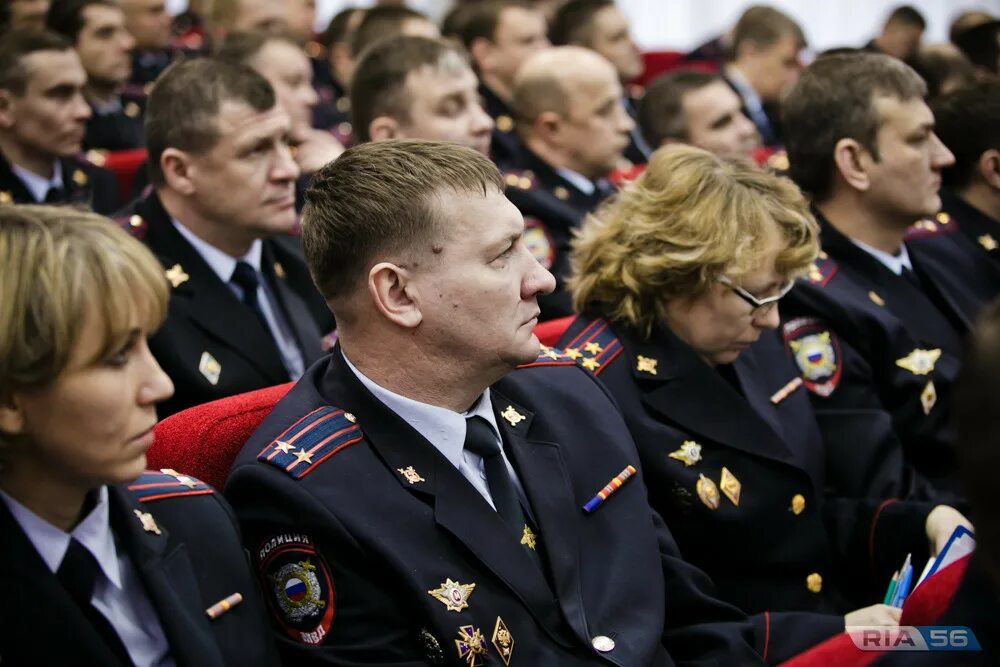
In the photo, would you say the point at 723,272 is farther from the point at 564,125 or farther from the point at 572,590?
the point at 564,125

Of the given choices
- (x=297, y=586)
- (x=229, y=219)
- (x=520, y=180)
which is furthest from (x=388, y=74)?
(x=297, y=586)

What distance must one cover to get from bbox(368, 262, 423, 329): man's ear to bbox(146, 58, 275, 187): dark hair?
61.0 inches

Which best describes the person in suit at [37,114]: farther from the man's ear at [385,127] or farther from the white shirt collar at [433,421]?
the white shirt collar at [433,421]

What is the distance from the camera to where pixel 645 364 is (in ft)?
7.76

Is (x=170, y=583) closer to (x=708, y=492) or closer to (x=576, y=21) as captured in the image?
(x=708, y=492)

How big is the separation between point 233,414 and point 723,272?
0.96 m

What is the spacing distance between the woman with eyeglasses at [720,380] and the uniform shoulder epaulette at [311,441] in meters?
0.58

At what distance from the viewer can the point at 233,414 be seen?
1.99 meters

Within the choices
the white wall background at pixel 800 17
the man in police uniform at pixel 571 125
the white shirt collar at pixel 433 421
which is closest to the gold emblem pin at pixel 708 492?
the white shirt collar at pixel 433 421

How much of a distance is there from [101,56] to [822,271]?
4222 mm

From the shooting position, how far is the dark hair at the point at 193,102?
10.8 ft

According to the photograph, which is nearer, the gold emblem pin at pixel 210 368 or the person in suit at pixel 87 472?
the person in suit at pixel 87 472

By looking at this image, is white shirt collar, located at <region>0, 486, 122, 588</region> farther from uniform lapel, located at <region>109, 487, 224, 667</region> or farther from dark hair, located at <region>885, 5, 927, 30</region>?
dark hair, located at <region>885, 5, 927, 30</region>

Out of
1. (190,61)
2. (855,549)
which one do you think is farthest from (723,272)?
(190,61)
